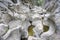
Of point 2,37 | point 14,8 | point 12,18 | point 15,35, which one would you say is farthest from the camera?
point 14,8

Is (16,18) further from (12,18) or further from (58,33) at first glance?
(58,33)

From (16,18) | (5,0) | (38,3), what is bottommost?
(38,3)

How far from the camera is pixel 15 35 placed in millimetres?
4965

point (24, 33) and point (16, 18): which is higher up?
point (16, 18)

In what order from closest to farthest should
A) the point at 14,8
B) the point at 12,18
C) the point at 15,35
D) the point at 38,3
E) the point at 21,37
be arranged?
1. the point at 15,35
2. the point at 21,37
3. the point at 12,18
4. the point at 14,8
5. the point at 38,3

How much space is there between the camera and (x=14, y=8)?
645 centimetres

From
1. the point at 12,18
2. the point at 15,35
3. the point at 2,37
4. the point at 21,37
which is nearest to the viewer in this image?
the point at 2,37

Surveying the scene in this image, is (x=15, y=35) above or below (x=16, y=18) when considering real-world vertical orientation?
below

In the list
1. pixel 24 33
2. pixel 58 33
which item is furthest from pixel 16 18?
pixel 58 33

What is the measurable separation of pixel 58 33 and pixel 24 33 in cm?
134

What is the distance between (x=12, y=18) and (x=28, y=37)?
104cm

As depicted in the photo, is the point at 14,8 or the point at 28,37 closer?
the point at 28,37

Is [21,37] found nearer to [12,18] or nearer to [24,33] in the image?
[24,33]

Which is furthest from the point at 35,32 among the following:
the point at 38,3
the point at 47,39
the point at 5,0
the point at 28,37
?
the point at 38,3
